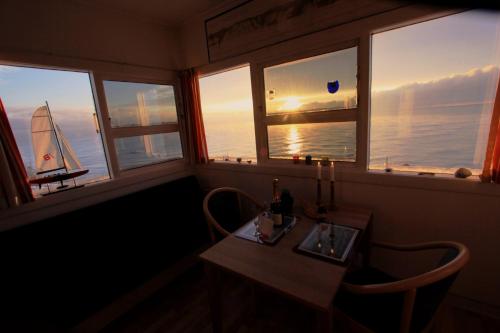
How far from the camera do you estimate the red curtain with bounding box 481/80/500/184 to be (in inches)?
49.8

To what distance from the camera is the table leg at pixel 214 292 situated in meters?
1.20

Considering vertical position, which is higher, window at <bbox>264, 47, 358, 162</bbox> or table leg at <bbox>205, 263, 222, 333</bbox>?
window at <bbox>264, 47, 358, 162</bbox>

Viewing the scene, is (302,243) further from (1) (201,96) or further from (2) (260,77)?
(1) (201,96)

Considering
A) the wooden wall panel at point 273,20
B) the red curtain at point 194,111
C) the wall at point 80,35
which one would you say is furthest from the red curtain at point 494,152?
the wall at point 80,35

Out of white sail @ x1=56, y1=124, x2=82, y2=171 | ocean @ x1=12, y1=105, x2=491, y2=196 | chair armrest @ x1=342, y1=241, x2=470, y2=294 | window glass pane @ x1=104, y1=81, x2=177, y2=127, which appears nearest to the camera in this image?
chair armrest @ x1=342, y1=241, x2=470, y2=294

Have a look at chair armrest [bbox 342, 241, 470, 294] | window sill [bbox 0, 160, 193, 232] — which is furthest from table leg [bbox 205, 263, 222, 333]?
window sill [bbox 0, 160, 193, 232]

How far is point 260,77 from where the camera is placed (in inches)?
84.4

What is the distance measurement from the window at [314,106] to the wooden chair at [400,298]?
0.98 metres

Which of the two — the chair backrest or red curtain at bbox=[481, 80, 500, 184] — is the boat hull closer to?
the chair backrest

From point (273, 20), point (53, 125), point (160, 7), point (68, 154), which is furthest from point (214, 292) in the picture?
point (160, 7)

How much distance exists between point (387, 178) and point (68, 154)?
2.73 m

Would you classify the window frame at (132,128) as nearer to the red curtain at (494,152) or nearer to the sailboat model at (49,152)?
the sailboat model at (49,152)

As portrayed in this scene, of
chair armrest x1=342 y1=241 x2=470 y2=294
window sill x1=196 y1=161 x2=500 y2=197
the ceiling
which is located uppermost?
the ceiling

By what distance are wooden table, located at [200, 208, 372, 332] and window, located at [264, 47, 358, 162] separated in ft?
2.45
